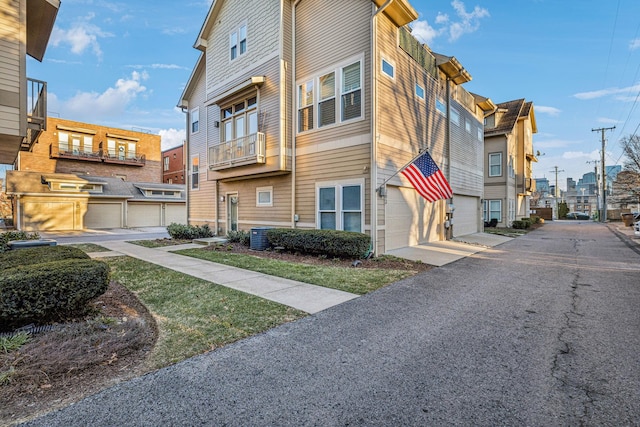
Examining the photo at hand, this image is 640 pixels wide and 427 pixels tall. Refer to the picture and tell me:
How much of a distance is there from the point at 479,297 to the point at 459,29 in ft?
41.3

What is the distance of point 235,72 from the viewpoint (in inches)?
536

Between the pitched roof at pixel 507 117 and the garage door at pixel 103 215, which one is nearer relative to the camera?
the pitched roof at pixel 507 117

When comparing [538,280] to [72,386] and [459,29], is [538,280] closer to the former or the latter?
[72,386]

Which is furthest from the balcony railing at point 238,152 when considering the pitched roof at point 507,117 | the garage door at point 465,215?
the pitched roof at point 507,117

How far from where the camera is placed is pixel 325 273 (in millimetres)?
7367

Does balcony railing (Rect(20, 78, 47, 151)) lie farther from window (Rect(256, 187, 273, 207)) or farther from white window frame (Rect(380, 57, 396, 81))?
white window frame (Rect(380, 57, 396, 81))

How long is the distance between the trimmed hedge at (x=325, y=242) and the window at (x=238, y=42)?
322 inches

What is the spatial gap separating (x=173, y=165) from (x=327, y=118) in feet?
132

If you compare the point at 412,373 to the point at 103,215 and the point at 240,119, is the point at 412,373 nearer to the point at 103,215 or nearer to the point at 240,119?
the point at 240,119

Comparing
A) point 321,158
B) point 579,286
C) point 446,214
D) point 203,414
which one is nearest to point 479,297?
point 579,286

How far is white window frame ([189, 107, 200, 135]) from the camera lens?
16641 millimetres

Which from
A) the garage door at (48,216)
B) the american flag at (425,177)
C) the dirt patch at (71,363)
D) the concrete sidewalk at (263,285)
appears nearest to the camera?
the dirt patch at (71,363)

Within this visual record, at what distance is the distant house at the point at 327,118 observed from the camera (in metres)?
9.66

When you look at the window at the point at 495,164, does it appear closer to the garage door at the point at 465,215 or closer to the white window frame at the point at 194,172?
the garage door at the point at 465,215
